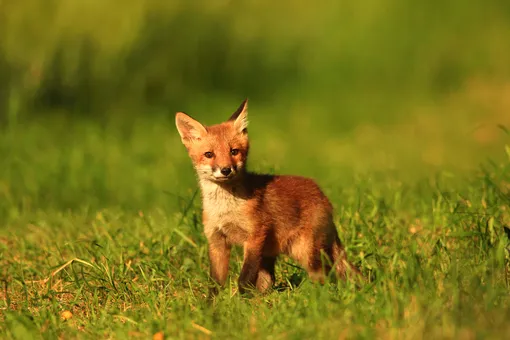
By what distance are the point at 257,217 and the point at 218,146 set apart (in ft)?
1.83

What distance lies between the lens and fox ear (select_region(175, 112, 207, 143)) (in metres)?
5.68

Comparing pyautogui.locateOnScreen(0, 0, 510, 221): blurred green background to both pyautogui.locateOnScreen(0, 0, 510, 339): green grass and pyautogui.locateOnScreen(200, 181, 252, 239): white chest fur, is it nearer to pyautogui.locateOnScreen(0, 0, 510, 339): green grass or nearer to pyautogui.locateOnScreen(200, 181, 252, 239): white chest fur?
pyautogui.locateOnScreen(0, 0, 510, 339): green grass

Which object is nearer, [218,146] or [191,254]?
[218,146]

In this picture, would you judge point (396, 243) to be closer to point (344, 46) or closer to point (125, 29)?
point (125, 29)

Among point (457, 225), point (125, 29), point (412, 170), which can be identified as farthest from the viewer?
point (125, 29)

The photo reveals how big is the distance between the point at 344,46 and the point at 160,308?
10.0m

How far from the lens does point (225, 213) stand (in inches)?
212

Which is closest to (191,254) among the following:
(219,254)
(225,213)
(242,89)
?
(219,254)

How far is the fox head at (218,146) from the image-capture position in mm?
5395

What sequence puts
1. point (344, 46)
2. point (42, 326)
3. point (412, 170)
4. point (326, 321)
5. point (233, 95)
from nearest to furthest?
point (326, 321) → point (42, 326) → point (412, 170) → point (233, 95) → point (344, 46)

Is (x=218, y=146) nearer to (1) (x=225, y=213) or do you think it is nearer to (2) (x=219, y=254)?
(1) (x=225, y=213)

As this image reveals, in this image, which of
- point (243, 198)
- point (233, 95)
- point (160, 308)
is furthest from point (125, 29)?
point (160, 308)

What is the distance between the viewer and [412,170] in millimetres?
9484

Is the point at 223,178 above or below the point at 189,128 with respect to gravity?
below
